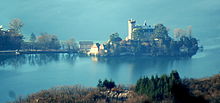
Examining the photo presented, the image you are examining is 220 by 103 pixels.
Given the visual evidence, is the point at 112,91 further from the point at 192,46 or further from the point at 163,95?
the point at 192,46

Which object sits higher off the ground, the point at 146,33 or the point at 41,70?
the point at 146,33

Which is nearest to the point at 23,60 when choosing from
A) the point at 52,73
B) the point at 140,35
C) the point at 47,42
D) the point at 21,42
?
the point at 21,42

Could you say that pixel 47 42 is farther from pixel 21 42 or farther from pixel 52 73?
pixel 52 73

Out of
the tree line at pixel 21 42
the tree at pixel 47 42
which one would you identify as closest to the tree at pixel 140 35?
the tree line at pixel 21 42

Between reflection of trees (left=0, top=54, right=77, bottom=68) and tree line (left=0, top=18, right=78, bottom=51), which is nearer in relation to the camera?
reflection of trees (left=0, top=54, right=77, bottom=68)

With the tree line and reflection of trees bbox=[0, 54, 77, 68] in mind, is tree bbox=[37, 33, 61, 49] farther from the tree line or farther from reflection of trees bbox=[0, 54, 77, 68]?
reflection of trees bbox=[0, 54, 77, 68]

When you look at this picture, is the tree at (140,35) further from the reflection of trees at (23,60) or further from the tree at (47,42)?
the reflection of trees at (23,60)

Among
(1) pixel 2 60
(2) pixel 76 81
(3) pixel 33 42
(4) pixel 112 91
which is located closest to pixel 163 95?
(4) pixel 112 91

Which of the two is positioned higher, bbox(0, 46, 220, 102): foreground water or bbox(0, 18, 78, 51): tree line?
bbox(0, 18, 78, 51): tree line

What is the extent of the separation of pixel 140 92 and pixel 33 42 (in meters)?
15.0

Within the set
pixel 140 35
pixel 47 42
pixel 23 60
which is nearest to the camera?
pixel 23 60

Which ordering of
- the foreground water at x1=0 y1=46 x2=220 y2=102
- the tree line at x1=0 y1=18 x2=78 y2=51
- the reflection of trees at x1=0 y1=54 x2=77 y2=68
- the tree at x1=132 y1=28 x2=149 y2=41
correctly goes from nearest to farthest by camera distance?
the foreground water at x1=0 y1=46 x2=220 y2=102 < the reflection of trees at x1=0 y1=54 x2=77 y2=68 < the tree line at x1=0 y1=18 x2=78 y2=51 < the tree at x1=132 y1=28 x2=149 y2=41

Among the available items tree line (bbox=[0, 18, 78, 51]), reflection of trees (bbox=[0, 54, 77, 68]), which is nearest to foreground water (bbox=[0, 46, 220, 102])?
reflection of trees (bbox=[0, 54, 77, 68])

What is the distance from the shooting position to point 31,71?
11.4m
